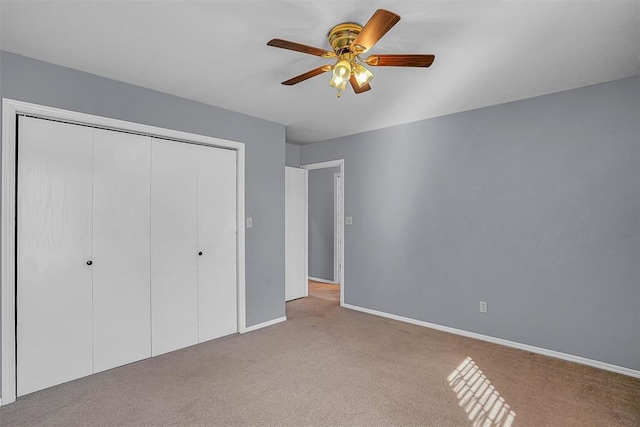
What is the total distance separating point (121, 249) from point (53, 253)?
0.47 meters

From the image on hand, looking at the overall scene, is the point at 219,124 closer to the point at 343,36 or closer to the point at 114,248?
the point at 114,248

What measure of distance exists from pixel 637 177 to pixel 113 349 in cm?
463

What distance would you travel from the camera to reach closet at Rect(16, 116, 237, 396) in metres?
2.48

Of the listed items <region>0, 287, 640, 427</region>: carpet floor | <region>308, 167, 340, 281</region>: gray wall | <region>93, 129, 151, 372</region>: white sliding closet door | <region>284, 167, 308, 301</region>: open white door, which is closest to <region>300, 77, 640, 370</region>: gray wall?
<region>0, 287, 640, 427</region>: carpet floor

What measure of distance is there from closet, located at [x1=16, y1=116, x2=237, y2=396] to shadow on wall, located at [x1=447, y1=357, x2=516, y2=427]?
2.36 m

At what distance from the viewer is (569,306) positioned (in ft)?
9.91

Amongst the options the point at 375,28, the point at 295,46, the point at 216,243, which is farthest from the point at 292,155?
the point at 375,28

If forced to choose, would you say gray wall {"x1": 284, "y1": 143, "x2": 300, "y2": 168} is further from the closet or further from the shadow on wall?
the shadow on wall

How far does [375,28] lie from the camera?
5.51 ft

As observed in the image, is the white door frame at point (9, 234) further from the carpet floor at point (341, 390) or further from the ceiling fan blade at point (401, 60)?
the ceiling fan blade at point (401, 60)

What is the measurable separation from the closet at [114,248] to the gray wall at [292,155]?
1766 mm

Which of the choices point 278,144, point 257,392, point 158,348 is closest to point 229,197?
point 278,144

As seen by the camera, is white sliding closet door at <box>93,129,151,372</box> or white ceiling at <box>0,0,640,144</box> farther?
white sliding closet door at <box>93,129,151,372</box>

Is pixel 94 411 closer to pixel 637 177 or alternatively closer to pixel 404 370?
pixel 404 370
